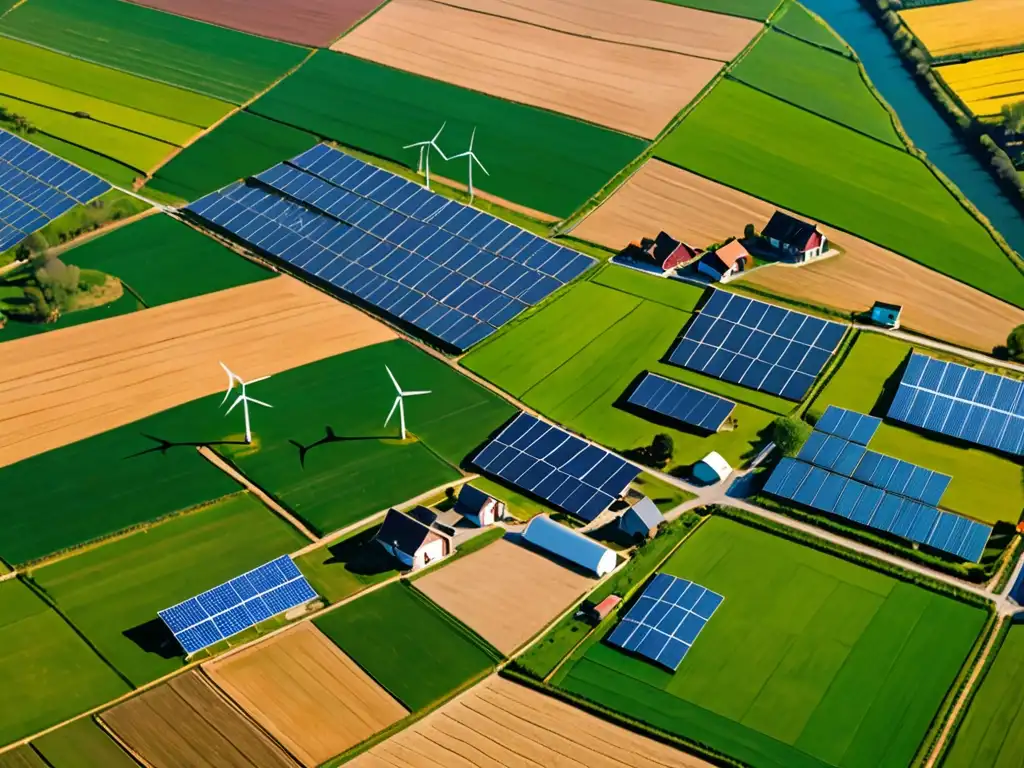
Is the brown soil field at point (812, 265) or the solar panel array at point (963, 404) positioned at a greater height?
the brown soil field at point (812, 265)

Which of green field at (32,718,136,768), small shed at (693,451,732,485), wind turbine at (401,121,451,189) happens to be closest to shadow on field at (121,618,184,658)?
green field at (32,718,136,768)

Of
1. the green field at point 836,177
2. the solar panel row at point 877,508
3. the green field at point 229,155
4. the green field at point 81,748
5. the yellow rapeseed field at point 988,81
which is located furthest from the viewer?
the yellow rapeseed field at point 988,81

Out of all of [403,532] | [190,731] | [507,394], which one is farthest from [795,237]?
[190,731]

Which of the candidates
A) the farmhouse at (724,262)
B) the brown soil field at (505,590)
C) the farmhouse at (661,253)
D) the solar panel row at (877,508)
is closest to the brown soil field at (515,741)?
the brown soil field at (505,590)

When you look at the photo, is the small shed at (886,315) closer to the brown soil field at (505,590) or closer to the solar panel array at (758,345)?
the solar panel array at (758,345)

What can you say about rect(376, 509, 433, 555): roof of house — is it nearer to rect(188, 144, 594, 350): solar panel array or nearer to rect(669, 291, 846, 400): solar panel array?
rect(188, 144, 594, 350): solar panel array

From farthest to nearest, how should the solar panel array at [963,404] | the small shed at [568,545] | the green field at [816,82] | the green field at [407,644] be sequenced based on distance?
the green field at [816,82]
the solar panel array at [963,404]
the small shed at [568,545]
the green field at [407,644]

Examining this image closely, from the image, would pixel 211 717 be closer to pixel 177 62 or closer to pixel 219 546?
pixel 219 546
